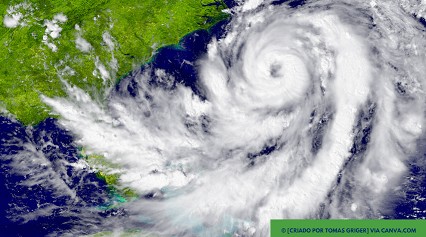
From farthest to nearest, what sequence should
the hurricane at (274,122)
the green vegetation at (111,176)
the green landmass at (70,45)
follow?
the green landmass at (70,45)
the green vegetation at (111,176)
the hurricane at (274,122)

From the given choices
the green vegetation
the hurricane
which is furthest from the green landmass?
the green vegetation

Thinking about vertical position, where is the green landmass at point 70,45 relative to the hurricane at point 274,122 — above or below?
above

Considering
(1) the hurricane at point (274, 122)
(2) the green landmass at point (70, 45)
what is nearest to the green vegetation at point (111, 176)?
(1) the hurricane at point (274, 122)

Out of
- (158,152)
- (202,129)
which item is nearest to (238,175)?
(202,129)

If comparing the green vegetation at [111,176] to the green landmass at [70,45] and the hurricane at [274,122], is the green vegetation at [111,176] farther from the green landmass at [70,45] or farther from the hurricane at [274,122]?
the green landmass at [70,45]

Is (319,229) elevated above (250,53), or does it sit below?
below

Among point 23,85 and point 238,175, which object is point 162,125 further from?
point 23,85

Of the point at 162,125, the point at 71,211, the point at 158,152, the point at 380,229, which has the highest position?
the point at 162,125
